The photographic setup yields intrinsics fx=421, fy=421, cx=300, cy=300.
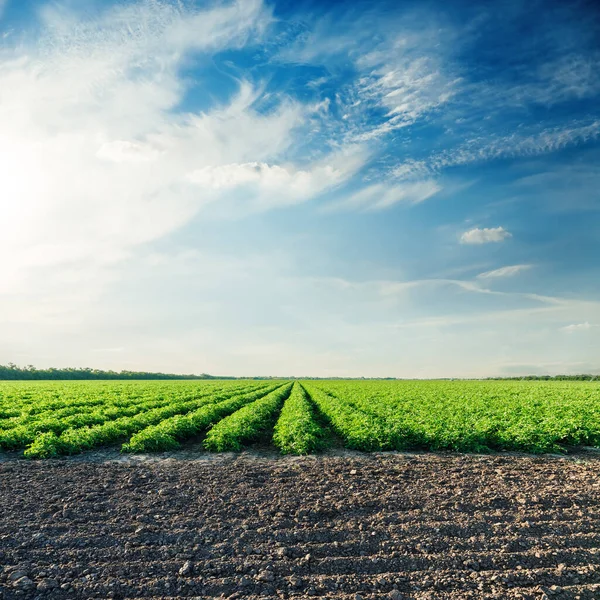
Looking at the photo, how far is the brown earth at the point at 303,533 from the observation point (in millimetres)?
6281

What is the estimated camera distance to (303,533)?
309 inches

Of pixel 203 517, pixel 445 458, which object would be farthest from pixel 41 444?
pixel 445 458

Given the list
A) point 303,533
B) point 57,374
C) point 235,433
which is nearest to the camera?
Result: point 303,533

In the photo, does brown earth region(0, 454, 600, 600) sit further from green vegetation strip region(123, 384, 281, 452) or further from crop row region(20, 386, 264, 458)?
green vegetation strip region(123, 384, 281, 452)

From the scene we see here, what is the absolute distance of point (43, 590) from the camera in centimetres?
622

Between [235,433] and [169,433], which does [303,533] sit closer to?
[235,433]

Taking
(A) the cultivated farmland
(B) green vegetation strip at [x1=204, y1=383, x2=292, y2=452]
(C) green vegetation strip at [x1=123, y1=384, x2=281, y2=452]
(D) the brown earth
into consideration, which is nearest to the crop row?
(A) the cultivated farmland

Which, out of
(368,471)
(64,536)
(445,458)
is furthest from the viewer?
(445,458)

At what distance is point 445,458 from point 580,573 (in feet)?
24.1

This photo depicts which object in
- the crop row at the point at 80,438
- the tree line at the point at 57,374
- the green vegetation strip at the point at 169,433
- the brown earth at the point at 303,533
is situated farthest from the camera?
the tree line at the point at 57,374

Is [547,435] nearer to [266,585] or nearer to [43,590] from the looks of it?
[266,585]

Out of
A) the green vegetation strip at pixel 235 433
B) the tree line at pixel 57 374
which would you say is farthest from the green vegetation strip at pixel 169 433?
the tree line at pixel 57 374

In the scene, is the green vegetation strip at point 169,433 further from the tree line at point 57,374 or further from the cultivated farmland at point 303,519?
the tree line at point 57,374

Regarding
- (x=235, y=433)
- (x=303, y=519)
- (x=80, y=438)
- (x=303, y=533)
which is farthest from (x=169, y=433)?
(x=303, y=533)
